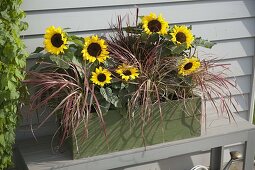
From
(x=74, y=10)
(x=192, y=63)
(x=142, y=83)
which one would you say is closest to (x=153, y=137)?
(x=142, y=83)

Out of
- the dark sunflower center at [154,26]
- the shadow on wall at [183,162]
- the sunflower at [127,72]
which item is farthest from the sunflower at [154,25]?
the shadow on wall at [183,162]

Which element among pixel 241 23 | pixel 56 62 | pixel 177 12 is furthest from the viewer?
pixel 241 23

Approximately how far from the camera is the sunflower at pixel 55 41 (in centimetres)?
192

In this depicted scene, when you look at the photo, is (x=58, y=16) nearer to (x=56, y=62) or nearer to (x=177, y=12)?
(x=56, y=62)

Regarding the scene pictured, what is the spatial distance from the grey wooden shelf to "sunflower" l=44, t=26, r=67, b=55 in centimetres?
52

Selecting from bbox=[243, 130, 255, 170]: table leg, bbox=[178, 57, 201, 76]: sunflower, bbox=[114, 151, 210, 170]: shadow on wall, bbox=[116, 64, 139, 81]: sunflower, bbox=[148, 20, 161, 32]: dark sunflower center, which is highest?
bbox=[148, 20, 161, 32]: dark sunflower center

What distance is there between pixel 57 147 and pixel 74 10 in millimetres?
754

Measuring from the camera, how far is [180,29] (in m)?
2.12

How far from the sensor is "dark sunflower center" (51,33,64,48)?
75.7 inches

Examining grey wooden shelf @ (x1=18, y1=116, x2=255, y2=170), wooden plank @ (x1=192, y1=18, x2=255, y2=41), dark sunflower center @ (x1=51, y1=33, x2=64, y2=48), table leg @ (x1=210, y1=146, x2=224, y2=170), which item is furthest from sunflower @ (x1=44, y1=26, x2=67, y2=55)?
table leg @ (x1=210, y1=146, x2=224, y2=170)

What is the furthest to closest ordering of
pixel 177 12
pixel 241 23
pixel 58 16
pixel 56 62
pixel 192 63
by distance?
1. pixel 241 23
2. pixel 177 12
3. pixel 58 16
4. pixel 192 63
5. pixel 56 62

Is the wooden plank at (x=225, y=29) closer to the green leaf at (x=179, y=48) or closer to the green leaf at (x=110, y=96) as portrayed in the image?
the green leaf at (x=179, y=48)

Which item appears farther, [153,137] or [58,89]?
[153,137]

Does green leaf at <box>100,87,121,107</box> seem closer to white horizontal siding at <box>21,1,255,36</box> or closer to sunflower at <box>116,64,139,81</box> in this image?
sunflower at <box>116,64,139,81</box>
